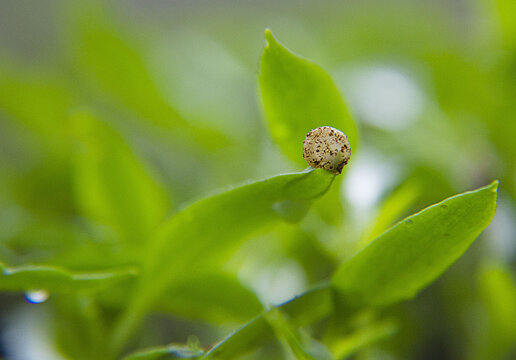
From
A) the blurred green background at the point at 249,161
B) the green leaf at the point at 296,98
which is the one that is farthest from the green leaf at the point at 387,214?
the green leaf at the point at 296,98

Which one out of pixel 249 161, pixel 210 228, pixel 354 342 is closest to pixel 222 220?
pixel 210 228

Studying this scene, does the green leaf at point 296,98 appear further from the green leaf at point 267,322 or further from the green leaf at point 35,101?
the green leaf at point 35,101

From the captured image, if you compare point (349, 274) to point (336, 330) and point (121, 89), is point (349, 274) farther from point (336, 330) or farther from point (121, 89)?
point (121, 89)

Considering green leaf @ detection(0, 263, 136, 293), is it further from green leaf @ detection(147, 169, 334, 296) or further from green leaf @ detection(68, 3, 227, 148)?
green leaf @ detection(68, 3, 227, 148)

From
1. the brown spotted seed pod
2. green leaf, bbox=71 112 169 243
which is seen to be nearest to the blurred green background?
green leaf, bbox=71 112 169 243

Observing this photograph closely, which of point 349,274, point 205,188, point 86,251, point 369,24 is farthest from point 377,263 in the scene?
point 369,24

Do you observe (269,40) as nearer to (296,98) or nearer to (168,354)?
(296,98)

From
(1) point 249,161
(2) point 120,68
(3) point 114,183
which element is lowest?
(3) point 114,183
